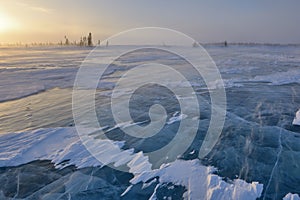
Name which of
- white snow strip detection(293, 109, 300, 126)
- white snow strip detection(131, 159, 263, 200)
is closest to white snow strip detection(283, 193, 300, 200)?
white snow strip detection(131, 159, 263, 200)

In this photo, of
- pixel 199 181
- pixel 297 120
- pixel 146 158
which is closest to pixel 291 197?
pixel 199 181

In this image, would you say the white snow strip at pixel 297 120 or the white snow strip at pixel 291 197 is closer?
the white snow strip at pixel 291 197

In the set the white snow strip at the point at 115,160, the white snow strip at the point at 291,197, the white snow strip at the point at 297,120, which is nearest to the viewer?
the white snow strip at the point at 291,197

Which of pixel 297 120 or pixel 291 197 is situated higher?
pixel 297 120

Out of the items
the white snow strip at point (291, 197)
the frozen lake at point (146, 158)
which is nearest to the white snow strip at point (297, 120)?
the frozen lake at point (146, 158)

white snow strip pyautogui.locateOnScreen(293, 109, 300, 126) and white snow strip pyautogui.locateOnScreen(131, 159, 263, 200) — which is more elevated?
white snow strip pyautogui.locateOnScreen(293, 109, 300, 126)

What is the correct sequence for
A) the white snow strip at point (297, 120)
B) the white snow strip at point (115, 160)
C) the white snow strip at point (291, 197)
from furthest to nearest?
the white snow strip at point (297, 120) < the white snow strip at point (115, 160) < the white snow strip at point (291, 197)

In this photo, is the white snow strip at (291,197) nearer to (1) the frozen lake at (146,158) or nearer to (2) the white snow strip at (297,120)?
(1) the frozen lake at (146,158)

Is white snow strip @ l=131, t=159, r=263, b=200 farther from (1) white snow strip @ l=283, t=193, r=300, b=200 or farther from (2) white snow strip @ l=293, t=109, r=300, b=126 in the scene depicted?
(2) white snow strip @ l=293, t=109, r=300, b=126

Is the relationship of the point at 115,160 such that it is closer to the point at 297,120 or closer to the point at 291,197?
the point at 291,197

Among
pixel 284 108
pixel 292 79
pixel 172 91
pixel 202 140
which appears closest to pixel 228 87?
pixel 172 91

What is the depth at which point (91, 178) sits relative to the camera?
318 centimetres

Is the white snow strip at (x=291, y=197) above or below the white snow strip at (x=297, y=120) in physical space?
below

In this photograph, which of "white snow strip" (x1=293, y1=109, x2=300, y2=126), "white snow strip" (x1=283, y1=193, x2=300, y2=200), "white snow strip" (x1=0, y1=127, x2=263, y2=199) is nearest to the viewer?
"white snow strip" (x1=283, y1=193, x2=300, y2=200)
